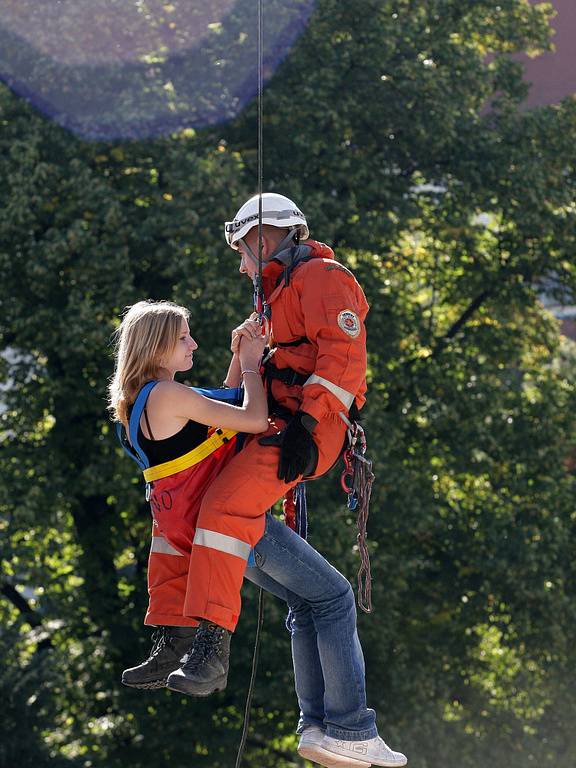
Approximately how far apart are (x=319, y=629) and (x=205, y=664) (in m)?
0.51

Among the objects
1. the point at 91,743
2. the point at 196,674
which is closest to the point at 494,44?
the point at 91,743

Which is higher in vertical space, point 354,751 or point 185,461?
point 185,461

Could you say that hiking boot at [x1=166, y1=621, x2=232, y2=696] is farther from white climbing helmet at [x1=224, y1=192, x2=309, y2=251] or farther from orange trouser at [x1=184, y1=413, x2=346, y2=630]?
white climbing helmet at [x1=224, y1=192, x2=309, y2=251]

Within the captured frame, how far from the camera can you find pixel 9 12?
52.7 ft

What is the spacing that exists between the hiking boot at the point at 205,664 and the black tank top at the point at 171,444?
61 centimetres

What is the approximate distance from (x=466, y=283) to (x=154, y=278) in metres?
4.44

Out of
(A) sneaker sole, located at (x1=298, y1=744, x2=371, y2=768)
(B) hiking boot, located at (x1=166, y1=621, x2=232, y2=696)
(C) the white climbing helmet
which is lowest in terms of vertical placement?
(A) sneaker sole, located at (x1=298, y1=744, x2=371, y2=768)

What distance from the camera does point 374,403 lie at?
15.3m

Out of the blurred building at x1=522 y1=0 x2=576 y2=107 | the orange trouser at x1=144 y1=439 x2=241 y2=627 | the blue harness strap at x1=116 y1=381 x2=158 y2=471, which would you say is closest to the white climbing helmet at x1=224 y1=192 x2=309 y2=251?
the blue harness strap at x1=116 y1=381 x2=158 y2=471

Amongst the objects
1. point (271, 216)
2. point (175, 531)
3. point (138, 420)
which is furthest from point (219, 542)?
point (271, 216)

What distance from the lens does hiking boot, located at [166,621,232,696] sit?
4680 millimetres

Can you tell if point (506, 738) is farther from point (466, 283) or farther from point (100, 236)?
point (100, 236)

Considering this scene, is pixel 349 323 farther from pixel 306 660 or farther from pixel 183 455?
pixel 306 660

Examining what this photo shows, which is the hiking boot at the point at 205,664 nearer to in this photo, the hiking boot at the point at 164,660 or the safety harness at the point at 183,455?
the hiking boot at the point at 164,660
